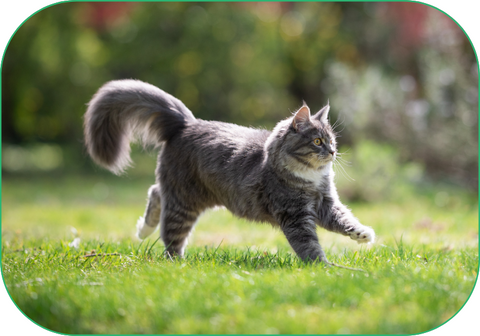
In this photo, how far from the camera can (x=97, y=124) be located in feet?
14.1

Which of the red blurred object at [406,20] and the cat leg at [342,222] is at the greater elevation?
the red blurred object at [406,20]

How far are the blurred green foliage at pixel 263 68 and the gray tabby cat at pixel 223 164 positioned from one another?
16.6 ft

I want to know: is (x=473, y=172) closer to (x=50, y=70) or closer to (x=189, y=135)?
(x=189, y=135)

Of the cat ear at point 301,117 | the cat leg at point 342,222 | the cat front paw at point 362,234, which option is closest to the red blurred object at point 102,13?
the cat ear at point 301,117

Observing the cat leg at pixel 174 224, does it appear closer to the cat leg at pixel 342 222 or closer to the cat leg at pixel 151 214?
the cat leg at pixel 151 214

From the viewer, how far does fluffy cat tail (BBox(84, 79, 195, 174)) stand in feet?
14.1

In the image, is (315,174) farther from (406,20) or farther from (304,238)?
(406,20)

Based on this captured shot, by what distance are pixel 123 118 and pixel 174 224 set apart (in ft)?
3.79

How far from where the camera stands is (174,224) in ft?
13.7

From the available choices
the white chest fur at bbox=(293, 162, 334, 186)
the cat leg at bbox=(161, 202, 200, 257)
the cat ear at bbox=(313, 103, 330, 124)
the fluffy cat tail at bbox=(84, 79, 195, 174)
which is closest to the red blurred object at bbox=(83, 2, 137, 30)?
the fluffy cat tail at bbox=(84, 79, 195, 174)

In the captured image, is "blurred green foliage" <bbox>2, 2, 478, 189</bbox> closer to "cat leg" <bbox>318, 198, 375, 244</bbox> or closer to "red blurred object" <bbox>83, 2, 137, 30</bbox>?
"red blurred object" <bbox>83, 2, 137, 30</bbox>

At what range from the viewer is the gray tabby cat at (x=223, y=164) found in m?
3.70

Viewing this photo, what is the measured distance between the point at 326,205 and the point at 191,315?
66.9 inches

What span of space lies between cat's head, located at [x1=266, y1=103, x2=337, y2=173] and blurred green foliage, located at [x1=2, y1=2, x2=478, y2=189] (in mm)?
5068
